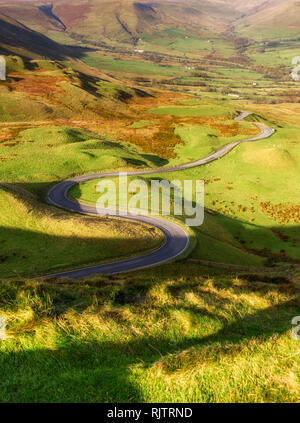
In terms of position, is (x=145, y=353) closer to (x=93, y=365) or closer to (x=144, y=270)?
(x=93, y=365)

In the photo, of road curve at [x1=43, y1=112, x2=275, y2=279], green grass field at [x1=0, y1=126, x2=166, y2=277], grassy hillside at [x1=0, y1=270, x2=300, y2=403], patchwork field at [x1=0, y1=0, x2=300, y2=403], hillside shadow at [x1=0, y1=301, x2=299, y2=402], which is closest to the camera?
grassy hillside at [x1=0, y1=270, x2=300, y2=403]

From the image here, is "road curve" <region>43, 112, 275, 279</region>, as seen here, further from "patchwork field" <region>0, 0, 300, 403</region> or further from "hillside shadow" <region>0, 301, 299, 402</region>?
"hillside shadow" <region>0, 301, 299, 402</region>

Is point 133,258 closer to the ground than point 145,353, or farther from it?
farther from it

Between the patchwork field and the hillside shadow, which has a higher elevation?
the patchwork field

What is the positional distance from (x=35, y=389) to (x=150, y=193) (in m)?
53.9

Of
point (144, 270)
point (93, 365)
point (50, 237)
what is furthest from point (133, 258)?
point (93, 365)

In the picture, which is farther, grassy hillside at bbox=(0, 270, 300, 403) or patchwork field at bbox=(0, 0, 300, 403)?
patchwork field at bbox=(0, 0, 300, 403)

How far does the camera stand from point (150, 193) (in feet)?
201

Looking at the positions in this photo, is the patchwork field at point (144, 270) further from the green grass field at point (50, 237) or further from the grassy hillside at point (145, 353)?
the green grass field at point (50, 237)

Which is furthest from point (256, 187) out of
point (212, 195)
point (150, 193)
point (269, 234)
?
point (150, 193)

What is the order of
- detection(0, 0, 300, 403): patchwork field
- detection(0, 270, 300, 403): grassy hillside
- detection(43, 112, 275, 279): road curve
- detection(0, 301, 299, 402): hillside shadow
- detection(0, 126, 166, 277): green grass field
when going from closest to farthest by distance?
detection(0, 270, 300, 403): grassy hillside < detection(0, 301, 299, 402): hillside shadow < detection(0, 0, 300, 403): patchwork field < detection(43, 112, 275, 279): road curve < detection(0, 126, 166, 277): green grass field

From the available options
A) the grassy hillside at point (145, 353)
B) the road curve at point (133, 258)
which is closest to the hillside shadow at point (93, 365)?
the grassy hillside at point (145, 353)

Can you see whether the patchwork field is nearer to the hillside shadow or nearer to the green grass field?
the hillside shadow

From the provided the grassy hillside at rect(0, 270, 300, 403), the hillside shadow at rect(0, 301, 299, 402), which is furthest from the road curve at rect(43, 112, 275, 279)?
the hillside shadow at rect(0, 301, 299, 402)
